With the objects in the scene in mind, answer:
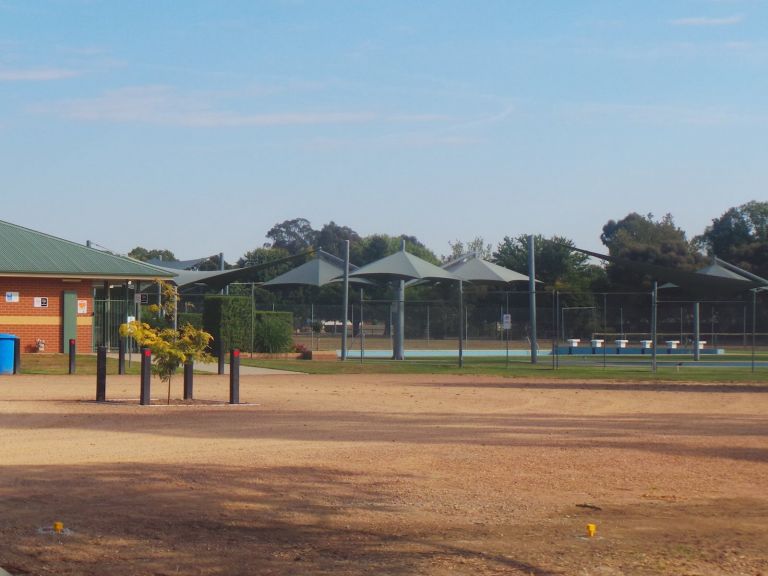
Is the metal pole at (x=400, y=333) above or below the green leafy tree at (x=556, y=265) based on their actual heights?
below

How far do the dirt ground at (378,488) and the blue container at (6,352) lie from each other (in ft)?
29.1

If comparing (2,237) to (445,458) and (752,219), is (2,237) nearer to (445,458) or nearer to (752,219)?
(445,458)

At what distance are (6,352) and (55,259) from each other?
11.0m

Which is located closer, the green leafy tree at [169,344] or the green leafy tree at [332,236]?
the green leafy tree at [169,344]

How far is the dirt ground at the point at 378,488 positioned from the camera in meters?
8.03

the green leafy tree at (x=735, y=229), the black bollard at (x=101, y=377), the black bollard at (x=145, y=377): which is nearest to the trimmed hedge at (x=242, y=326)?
the black bollard at (x=101, y=377)

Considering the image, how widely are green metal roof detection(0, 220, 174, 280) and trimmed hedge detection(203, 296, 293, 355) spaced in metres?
2.29

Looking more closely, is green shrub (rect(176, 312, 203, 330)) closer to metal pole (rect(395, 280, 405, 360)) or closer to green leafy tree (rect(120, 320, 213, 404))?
metal pole (rect(395, 280, 405, 360))

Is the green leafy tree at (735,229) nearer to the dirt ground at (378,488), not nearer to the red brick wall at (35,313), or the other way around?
the red brick wall at (35,313)

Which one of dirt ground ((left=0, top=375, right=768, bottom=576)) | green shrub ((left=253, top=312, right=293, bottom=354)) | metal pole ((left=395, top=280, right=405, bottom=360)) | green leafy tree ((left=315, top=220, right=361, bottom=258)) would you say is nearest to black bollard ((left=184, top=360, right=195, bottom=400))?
dirt ground ((left=0, top=375, right=768, bottom=576))

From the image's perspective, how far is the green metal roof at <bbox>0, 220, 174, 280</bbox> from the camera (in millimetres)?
38688

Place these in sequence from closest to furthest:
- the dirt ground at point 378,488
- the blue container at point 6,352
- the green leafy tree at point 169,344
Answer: the dirt ground at point 378,488
the green leafy tree at point 169,344
the blue container at point 6,352

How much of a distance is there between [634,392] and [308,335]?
41.2 meters

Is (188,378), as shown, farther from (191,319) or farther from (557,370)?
(191,319)
